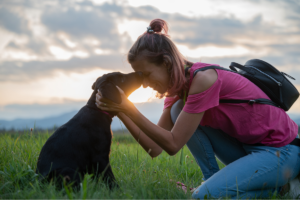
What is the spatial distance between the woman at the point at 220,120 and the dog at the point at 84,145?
0.64 feet

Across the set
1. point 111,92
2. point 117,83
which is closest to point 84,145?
point 111,92

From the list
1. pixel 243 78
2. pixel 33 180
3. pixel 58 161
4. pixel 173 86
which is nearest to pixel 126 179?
pixel 58 161

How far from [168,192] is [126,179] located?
51 cm

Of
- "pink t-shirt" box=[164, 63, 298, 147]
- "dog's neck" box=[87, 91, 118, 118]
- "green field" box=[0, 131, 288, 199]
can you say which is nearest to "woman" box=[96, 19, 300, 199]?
"pink t-shirt" box=[164, 63, 298, 147]

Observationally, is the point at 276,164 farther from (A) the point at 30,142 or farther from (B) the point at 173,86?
(A) the point at 30,142

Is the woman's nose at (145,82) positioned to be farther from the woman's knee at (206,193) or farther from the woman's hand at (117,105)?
the woman's knee at (206,193)

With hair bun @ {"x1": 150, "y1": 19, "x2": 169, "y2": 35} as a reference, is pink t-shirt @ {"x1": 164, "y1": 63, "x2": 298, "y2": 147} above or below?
below

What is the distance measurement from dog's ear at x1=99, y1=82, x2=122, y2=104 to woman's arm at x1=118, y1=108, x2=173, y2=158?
471 millimetres

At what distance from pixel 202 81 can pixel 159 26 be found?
925mm

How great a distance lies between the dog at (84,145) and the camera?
7.61 ft

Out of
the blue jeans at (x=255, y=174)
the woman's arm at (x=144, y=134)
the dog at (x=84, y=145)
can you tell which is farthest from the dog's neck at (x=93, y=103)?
the blue jeans at (x=255, y=174)

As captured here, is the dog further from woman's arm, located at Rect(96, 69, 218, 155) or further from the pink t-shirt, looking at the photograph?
the pink t-shirt

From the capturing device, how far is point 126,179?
266 cm

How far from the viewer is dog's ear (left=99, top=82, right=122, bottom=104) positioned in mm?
2414
